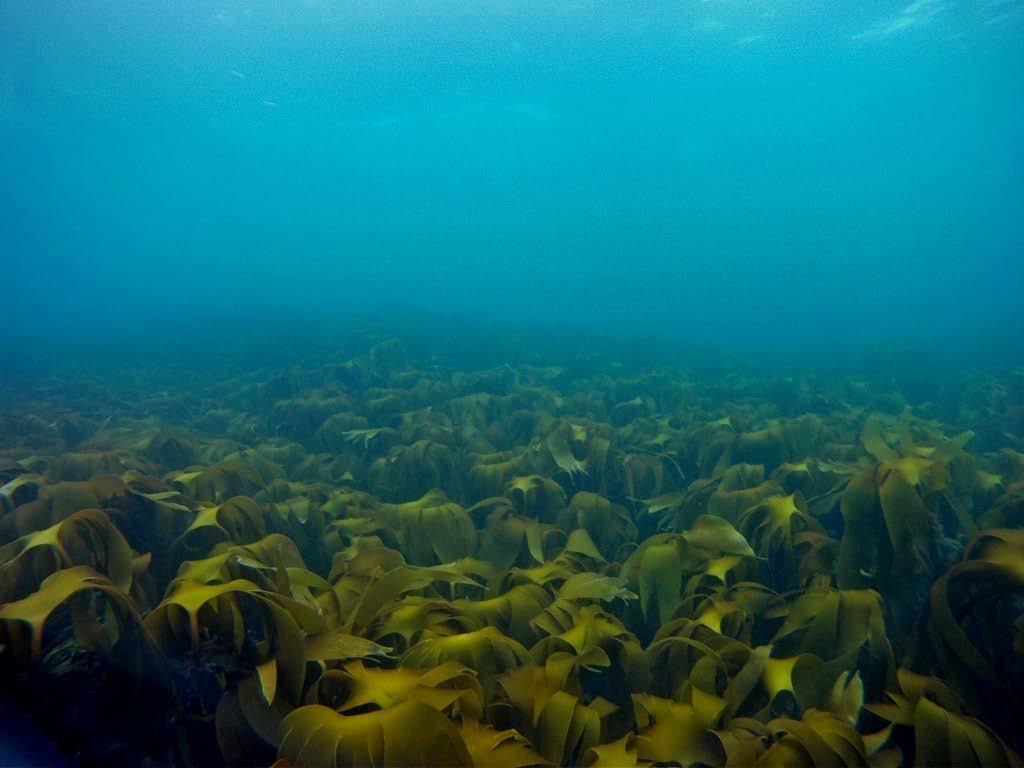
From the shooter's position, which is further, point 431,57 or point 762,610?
point 431,57

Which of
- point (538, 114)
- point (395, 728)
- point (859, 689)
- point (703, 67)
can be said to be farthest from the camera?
point (538, 114)

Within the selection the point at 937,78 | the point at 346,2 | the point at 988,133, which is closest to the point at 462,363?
the point at 346,2

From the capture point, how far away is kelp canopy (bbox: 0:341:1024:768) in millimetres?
1083

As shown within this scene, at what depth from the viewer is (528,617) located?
5.18 feet

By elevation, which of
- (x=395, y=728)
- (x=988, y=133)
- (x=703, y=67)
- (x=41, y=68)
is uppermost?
(x=988, y=133)

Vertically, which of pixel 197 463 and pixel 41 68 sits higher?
pixel 41 68

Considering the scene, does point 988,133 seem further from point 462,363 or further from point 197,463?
point 197,463

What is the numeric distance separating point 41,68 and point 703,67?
37.4 metres

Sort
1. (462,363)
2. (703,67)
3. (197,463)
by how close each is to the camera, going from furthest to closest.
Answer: (703,67)
(462,363)
(197,463)

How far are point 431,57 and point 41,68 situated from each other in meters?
17.8

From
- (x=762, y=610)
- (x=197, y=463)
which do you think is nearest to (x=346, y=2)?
(x=197, y=463)

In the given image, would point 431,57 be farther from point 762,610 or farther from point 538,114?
point 762,610

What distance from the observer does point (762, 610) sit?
1611mm

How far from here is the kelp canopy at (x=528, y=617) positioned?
1.08m
